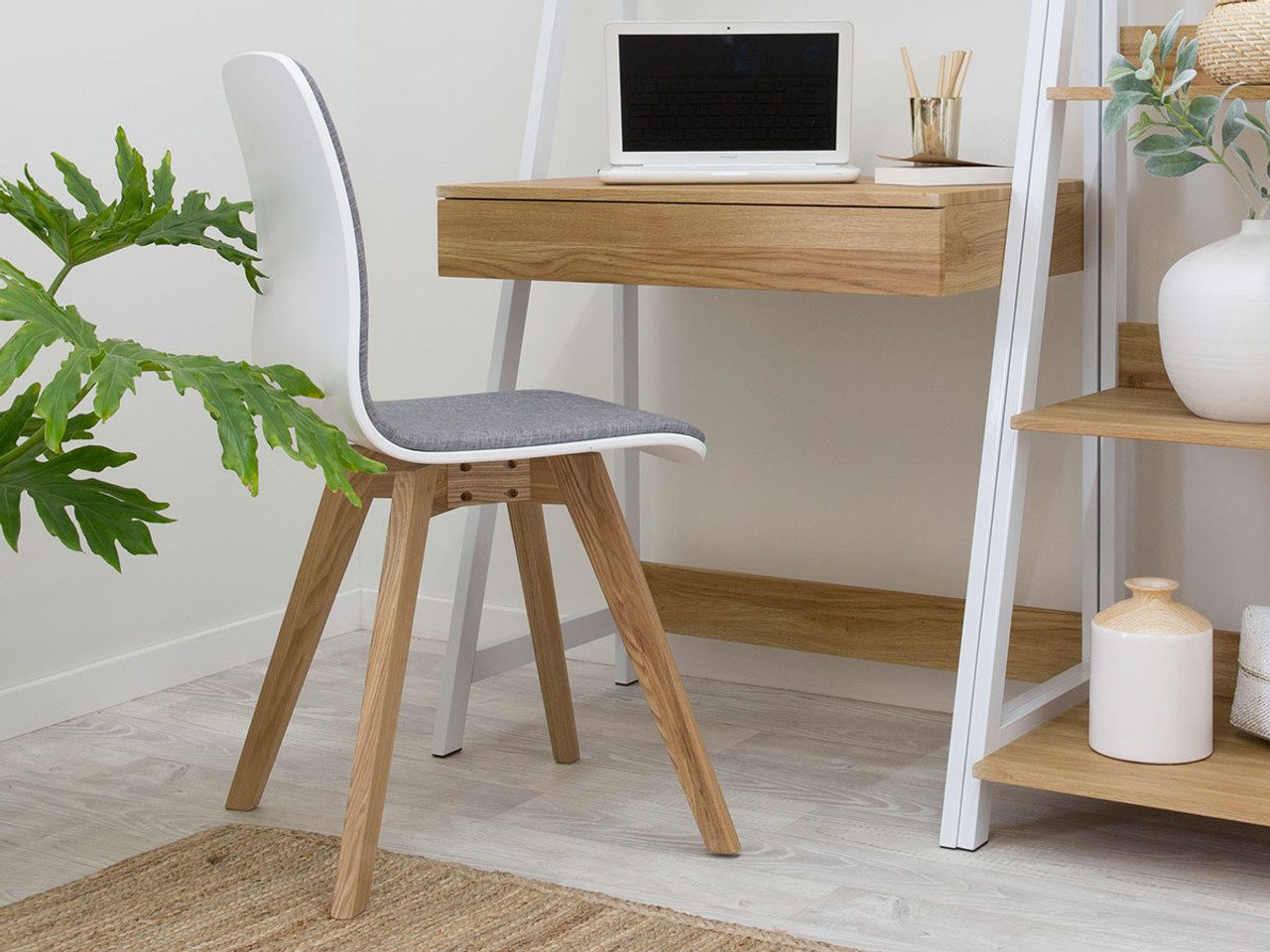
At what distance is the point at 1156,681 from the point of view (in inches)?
68.8

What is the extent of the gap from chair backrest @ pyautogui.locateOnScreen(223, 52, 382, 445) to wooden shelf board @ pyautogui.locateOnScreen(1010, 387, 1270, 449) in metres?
0.71

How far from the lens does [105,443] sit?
2.28 m

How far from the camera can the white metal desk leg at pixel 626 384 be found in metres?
2.39

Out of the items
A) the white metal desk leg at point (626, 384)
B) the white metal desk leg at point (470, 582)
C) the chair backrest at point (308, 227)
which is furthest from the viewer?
the white metal desk leg at point (626, 384)

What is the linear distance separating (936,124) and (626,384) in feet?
2.11

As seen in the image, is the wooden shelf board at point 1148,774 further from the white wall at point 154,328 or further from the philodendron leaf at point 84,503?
the white wall at point 154,328

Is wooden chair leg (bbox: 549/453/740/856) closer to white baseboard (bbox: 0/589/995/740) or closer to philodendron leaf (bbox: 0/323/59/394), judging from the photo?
philodendron leaf (bbox: 0/323/59/394)

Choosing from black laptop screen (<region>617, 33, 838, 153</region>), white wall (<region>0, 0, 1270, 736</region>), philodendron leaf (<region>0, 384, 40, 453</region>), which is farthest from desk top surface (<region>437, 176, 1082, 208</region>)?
philodendron leaf (<region>0, 384, 40, 453</region>)

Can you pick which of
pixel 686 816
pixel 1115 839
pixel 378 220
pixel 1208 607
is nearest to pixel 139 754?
pixel 686 816

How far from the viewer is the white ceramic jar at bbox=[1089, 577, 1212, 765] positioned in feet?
5.73

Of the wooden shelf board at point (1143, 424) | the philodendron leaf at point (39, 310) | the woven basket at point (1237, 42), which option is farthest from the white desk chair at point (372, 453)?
the woven basket at point (1237, 42)

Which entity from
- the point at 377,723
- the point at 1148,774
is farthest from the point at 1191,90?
the point at 377,723

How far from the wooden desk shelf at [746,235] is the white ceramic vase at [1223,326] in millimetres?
199

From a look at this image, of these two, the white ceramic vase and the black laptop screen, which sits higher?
the black laptop screen
